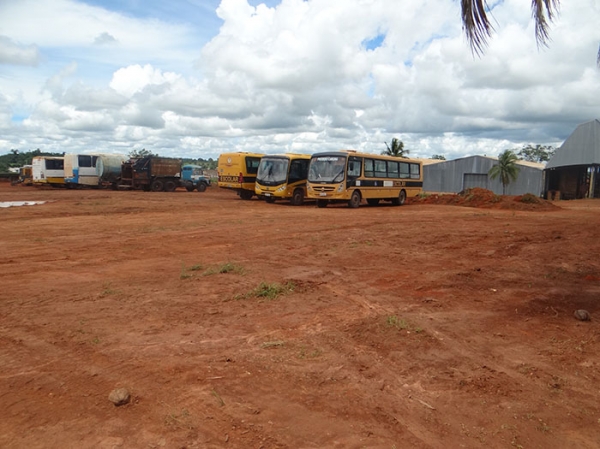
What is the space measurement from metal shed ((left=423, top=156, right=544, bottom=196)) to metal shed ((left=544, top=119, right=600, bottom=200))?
1477mm

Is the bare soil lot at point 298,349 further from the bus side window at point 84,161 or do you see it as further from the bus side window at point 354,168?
the bus side window at point 84,161

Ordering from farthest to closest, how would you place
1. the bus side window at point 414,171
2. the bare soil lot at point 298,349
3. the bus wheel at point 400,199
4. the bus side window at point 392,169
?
the bus side window at point 414,171, the bus wheel at point 400,199, the bus side window at point 392,169, the bare soil lot at point 298,349

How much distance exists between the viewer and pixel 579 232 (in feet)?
42.9

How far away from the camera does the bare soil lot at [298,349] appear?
3398 mm

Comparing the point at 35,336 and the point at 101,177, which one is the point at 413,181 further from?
the point at 35,336

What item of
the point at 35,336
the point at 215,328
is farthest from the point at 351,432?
the point at 35,336

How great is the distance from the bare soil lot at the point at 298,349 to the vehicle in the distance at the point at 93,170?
87.0ft

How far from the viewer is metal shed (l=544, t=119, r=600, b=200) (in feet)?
113

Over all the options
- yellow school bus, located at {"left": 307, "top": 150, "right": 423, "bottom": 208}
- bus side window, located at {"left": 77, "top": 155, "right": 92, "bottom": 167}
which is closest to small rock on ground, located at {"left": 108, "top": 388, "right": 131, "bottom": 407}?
yellow school bus, located at {"left": 307, "top": 150, "right": 423, "bottom": 208}

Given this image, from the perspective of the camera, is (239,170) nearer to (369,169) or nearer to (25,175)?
(369,169)

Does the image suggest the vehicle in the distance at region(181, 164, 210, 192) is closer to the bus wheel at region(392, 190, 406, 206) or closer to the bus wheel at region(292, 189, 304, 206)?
the bus wheel at region(292, 189, 304, 206)

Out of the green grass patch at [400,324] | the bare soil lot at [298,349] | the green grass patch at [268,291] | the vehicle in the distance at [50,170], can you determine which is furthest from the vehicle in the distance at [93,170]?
the green grass patch at [400,324]

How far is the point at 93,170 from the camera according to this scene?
35.0 m

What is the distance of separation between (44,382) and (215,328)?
5.67 feet
